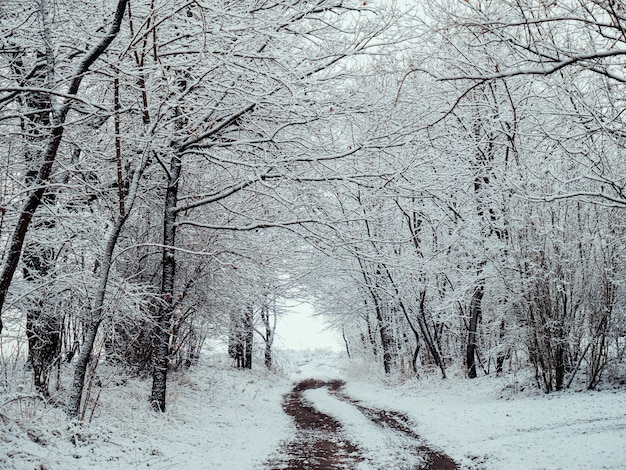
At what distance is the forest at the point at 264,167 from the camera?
19.0ft

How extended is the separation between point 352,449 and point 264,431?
215cm

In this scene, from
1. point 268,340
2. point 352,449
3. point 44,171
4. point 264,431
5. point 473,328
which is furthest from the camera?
point 268,340

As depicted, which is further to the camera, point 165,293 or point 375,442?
point 165,293

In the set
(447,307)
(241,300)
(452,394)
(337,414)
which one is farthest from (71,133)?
(452,394)

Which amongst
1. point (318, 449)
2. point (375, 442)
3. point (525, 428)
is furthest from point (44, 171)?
point (525, 428)

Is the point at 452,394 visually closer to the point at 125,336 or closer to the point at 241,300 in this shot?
the point at 241,300

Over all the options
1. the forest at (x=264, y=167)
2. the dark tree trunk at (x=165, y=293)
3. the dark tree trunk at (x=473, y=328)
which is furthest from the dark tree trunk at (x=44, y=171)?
the dark tree trunk at (x=473, y=328)

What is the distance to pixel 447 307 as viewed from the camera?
11766 millimetres

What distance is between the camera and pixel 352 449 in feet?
20.9

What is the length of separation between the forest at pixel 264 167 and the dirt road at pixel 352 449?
2.79 m

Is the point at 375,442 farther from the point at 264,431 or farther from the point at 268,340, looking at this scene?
the point at 268,340

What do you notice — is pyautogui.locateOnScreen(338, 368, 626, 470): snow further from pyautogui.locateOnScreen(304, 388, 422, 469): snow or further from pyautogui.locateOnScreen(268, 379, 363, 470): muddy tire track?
pyautogui.locateOnScreen(268, 379, 363, 470): muddy tire track

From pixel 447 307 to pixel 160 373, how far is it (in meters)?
7.36

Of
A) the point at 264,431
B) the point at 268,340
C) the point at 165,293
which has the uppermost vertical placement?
the point at 165,293
